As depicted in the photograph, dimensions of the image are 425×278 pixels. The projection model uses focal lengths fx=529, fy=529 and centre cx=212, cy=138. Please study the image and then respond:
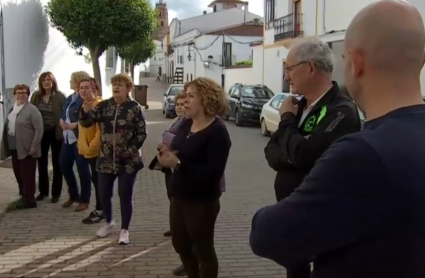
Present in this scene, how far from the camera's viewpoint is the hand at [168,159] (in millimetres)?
3686

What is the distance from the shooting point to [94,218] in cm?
642

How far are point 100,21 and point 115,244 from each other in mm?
9755

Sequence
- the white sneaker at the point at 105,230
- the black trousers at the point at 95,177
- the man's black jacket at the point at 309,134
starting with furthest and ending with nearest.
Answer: the black trousers at the point at 95,177 → the white sneaker at the point at 105,230 → the man's black jacket at the point at 309,134

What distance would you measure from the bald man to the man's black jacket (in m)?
1.29

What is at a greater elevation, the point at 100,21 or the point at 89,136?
the point at 100,21

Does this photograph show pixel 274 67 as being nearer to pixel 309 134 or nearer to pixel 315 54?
pixel 315 54

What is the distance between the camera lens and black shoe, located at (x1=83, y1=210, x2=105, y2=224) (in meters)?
6.38

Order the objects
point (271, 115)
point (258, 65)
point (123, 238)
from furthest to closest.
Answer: point (258, 65), point (271, 115), point (123, 238)

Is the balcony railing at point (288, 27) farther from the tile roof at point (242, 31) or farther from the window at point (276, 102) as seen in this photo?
the tile roof at point (242, 31)

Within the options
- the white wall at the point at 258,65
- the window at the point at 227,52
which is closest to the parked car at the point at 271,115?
the white wall at the point at 258,65

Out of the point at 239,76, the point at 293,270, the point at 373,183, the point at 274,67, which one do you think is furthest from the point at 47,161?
the point at 239,76

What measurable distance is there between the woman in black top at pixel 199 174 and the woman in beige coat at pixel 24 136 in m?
3.41

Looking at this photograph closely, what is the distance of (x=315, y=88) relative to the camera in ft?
9.93

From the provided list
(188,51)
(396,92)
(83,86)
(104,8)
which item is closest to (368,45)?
(396,92)
